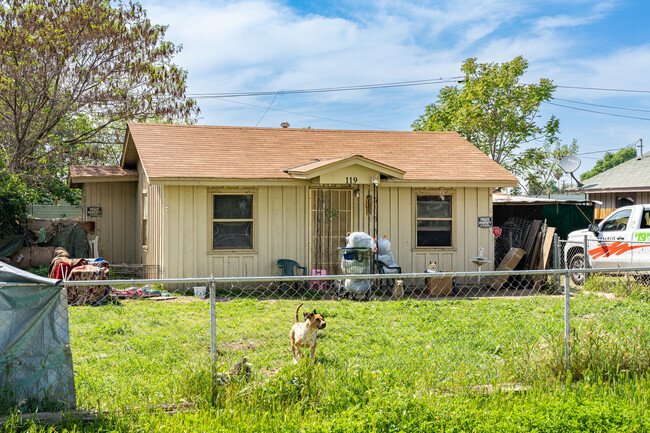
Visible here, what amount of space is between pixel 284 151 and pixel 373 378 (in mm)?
10114

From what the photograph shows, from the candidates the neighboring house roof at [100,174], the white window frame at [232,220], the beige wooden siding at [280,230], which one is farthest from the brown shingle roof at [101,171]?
the white window frame at [232,220]

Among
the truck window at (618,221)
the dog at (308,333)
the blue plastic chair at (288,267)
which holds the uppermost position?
the truck window at (618,221)

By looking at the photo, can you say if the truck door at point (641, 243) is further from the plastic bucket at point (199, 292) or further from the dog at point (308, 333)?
the plastic bucket at point (199, 292)

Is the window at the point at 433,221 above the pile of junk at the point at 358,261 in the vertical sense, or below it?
above

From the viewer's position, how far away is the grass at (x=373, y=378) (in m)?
4.74

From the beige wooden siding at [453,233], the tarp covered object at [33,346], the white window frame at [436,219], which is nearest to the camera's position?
the tarp covered object at [33,346]

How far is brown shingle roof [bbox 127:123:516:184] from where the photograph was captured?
1315 cm

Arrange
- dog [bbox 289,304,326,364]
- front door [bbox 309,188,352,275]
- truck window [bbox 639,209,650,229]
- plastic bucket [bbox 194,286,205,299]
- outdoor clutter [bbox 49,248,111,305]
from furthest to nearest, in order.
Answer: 1. front door [bbox 309,188,352,275]
2. truck window [bbox 639,209,650,229]
3. plastic bucket [bbox 194,286,205,299]
4. outdoor clutter [bbox 49,248,111,305]
5. dog [bbox 289,304,326,364]

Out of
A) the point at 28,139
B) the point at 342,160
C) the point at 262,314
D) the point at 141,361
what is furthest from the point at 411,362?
the point at 28,139

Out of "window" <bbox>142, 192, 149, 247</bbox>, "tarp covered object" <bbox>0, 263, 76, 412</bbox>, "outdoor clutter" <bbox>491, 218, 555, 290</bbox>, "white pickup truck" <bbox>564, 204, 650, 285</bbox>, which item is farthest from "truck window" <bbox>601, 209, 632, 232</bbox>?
"tarp covered object" <bbox>0, 263, 76, 412</bbox>

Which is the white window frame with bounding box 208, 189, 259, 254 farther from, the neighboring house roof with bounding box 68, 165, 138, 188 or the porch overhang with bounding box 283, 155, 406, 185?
the neighboring house roof with bounding box 68, 165, 138, 188

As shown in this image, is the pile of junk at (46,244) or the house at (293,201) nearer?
the house at (293,201)

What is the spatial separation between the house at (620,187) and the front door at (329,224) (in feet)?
40.4

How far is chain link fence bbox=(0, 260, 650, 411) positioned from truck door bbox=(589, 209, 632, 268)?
54cm
